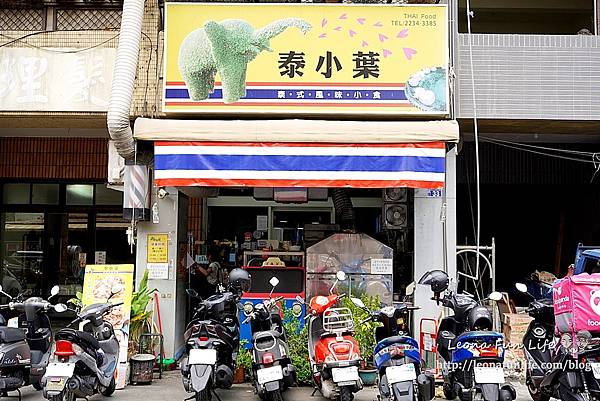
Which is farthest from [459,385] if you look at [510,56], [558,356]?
[510,56]

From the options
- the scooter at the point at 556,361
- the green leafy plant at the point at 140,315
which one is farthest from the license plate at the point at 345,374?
the green leafy plant at the point at 140,315

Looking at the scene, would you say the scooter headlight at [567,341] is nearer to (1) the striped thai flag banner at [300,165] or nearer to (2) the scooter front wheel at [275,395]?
(1) the striped thai flag banner at [300,165]

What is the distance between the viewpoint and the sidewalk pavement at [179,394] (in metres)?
8.61

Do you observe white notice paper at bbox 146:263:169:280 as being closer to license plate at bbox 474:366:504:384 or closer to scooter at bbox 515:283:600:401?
license plate at bbox 474:366:504:384

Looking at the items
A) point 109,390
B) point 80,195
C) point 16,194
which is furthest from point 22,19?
point 109,390

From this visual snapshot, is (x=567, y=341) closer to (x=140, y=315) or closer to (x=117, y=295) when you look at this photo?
(x=140, y=315)

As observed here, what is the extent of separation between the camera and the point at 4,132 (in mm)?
12945

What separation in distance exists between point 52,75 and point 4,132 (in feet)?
10.3

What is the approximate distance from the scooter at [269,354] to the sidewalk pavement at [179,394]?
79 cm

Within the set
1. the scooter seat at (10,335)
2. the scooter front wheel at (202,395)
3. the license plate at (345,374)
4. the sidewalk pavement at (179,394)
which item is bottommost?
the sidewalk pavement at (179,394)

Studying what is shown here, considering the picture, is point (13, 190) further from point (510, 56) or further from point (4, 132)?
point (510, 56)

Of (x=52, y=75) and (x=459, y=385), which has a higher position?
(x=52, y=75)

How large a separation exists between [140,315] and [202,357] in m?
2.73

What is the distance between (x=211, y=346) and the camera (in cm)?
764
